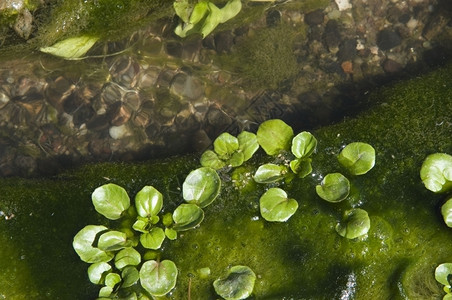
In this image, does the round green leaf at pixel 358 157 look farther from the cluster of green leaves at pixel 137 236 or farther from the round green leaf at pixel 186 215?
the round green leaf at pixel 186 215

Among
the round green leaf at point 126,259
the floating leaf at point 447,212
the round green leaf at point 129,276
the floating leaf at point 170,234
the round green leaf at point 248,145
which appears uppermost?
the round green leaf at point 248,145

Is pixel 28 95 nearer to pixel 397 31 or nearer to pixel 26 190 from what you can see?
pixel 26 190

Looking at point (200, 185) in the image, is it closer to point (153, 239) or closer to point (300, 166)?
point (153, 239)

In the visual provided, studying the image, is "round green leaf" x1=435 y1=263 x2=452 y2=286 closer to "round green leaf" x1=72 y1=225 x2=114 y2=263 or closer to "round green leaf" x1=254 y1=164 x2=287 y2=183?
"round green leaf" x1=254 y1=164 x2=287 y2=183

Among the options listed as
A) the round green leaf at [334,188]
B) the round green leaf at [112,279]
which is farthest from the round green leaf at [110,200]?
the round green leaf at [334,188]

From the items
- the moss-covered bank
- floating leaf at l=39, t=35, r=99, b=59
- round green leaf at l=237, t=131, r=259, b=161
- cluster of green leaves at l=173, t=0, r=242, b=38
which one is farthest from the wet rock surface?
round green leaf at l=237, t=131, r=259, b=161

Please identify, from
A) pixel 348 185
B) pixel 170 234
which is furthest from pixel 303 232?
pixel 170 234

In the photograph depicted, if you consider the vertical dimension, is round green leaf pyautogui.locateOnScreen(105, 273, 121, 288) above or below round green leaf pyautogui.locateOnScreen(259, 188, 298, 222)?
below

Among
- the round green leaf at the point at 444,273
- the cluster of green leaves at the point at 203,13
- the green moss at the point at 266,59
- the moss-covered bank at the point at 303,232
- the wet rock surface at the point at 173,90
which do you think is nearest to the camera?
the round green leaf at the point at 444,273
